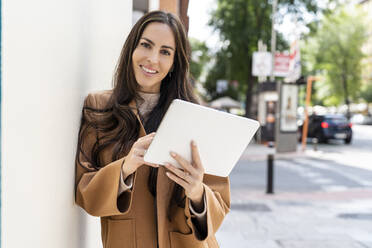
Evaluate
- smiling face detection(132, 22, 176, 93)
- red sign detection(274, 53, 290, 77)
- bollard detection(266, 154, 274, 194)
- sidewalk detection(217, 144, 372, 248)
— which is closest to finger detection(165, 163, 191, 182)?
smiling face detection(132, 22, 176, 93)

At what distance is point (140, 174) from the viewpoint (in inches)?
62.1

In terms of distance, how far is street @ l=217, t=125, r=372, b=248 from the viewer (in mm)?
4875

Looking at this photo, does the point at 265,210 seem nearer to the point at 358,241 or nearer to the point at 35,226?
the point at 358,241

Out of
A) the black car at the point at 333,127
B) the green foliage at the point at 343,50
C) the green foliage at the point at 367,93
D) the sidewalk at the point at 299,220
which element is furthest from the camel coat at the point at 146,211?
the green foliage at the point at 367,93

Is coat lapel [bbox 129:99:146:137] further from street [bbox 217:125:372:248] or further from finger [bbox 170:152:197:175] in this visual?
street [bbox 217:125:372:248]

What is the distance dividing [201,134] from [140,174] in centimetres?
44

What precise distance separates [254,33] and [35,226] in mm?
20234

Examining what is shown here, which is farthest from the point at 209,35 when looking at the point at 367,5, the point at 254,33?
the point at 367,5

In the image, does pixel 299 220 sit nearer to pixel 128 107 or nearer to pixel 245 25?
pixel 128 107

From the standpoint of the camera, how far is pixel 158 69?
1611 mm

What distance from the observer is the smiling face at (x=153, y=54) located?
1.58 m

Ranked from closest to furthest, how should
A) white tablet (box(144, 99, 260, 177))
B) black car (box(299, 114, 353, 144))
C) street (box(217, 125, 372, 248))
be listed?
white tablet (box(144, 99, 260, 177)) < street (box(217, 125, 372, 248)) < black car (box(299, 114, 353, 144))

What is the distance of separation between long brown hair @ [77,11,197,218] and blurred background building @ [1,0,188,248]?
9 cm

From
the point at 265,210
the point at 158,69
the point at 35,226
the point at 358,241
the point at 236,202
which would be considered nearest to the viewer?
the point at 35,226
